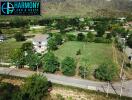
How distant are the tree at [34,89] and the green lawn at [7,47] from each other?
28.2 m

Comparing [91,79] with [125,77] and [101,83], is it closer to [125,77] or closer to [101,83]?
[101,83]

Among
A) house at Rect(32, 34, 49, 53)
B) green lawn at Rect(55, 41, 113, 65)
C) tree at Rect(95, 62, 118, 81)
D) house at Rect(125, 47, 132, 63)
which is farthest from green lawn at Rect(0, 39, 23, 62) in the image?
house at Rect(125, 47, 132, 63)

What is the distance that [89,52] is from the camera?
81.7 meters

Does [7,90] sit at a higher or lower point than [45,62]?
lower

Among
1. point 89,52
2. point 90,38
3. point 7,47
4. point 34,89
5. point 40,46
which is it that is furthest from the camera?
point 90,38

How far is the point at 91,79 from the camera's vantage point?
185 feet

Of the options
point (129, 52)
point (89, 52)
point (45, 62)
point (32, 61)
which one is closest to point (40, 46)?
point (89, 52)

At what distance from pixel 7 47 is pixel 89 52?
29.6m

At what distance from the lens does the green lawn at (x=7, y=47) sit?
76188 mm

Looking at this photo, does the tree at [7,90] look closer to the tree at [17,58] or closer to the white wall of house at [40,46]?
the tree at [17,58]

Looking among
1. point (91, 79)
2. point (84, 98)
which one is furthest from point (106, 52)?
point (84, 98)
